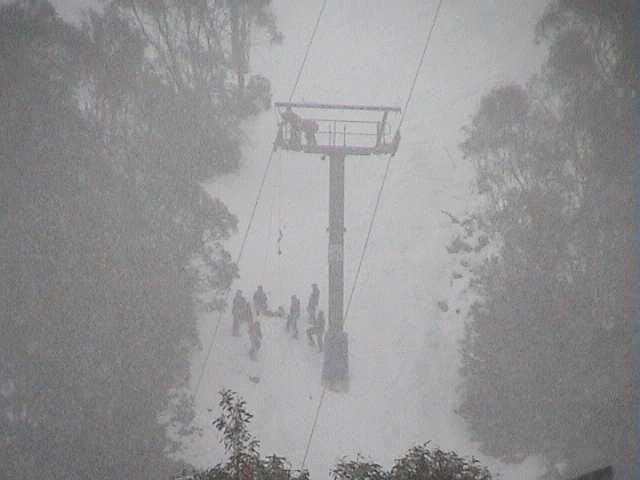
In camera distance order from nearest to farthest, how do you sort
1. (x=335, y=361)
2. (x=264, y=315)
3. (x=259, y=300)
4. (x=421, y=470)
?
(x=421, y=470) < (x=335, y=361) < (x=259, y=300) < (x=264, y=315)

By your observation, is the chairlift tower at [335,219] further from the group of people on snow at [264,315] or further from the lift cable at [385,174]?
the lift cable at [385,174]

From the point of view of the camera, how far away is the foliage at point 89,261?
8.78 meters

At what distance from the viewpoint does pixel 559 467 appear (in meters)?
10.8

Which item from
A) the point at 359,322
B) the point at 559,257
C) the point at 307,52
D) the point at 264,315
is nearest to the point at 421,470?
the point at 264,315

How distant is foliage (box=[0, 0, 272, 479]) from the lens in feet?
28.8

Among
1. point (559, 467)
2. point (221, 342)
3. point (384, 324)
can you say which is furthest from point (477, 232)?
point (221, 342)

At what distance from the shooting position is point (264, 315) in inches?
478

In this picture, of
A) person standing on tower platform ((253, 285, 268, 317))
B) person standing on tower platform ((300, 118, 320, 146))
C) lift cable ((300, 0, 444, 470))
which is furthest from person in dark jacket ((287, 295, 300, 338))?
person standing on tower platform ((300, 118, 320, 146))

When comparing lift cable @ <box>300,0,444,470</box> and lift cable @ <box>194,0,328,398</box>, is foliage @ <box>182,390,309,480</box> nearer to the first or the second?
lift cable @ <box>300,0,444,470</box>

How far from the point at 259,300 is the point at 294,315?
1225mm

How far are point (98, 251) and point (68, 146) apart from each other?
296 centimetres

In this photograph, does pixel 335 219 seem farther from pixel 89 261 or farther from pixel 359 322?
pixel 89 261

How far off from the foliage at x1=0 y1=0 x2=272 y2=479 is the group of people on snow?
966mm

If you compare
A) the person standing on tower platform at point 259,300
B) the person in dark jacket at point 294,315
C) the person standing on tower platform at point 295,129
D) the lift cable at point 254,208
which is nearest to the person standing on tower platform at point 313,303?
the person in dark jacket at point 294,315
